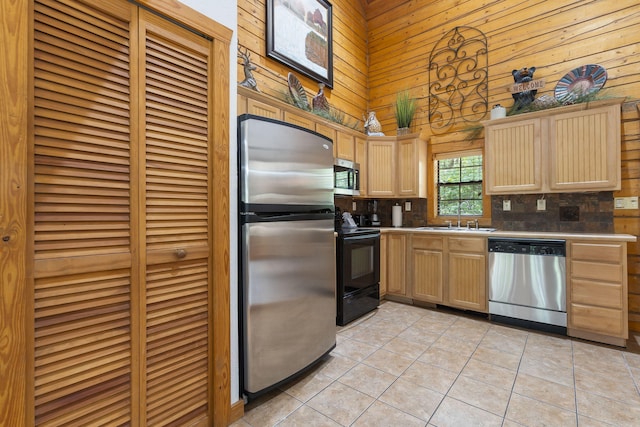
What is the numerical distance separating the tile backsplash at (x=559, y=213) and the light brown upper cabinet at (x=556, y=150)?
31 cm

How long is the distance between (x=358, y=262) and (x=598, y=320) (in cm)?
214

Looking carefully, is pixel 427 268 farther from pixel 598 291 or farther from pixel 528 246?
pixel 598 291

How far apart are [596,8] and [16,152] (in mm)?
4897

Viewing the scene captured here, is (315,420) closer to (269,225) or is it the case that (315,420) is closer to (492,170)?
(269,225)

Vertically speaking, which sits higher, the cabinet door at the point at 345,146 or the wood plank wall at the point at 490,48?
the wood plank wall at the point at 490,48

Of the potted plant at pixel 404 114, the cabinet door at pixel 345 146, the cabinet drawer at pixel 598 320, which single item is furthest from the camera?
the potted plant at pixel 404 114

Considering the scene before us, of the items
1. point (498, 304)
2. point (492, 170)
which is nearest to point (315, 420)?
point (498, 304)

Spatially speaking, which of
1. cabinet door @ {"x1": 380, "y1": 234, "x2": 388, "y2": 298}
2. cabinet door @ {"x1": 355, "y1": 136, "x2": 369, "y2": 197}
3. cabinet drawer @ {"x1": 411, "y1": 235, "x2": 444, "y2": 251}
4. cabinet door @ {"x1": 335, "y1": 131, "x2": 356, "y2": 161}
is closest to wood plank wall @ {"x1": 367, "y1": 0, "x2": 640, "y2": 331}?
cabinet door @ {"x1": 355, "y1": 136, "x2": 369, "y2": 197}

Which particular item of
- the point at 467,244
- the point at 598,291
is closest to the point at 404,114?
the point at 467,244

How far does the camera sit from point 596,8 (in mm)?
3117

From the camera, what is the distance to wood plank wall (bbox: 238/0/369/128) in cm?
313

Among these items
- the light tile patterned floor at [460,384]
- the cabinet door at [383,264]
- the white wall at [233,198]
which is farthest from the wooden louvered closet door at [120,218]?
the cabinet door at [383,264]

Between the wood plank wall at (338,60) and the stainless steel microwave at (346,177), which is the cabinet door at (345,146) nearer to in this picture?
the stainless steel microwave at (346,177)

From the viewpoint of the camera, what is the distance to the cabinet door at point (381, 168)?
4035mm
